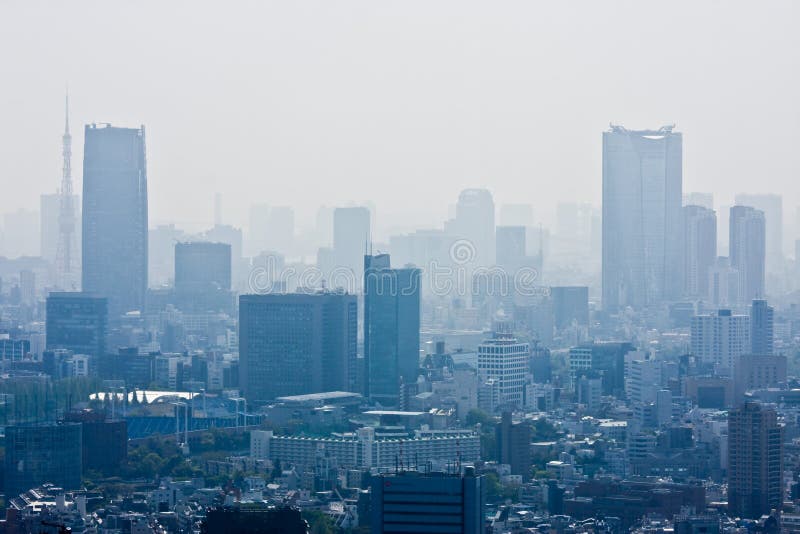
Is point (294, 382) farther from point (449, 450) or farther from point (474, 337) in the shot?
point (474, 337)

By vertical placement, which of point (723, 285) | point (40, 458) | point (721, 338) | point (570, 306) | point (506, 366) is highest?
point (723, 285)

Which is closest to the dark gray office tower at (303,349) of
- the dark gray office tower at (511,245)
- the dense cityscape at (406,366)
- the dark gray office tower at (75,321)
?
the dense cityscape at (406,366)

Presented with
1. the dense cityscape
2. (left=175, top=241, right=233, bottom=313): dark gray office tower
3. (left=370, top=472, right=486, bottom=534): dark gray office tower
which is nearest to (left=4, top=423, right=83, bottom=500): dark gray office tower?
the dense cityscape

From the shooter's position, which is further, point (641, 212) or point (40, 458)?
point (641, 212)

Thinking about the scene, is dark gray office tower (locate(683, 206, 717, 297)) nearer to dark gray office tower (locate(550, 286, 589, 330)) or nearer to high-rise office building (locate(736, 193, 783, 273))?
high-rise office building (locate(736, 193, 783, 273))

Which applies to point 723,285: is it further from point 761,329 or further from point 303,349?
point 303,349

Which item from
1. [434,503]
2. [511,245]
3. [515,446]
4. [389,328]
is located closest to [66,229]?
[511,245]
